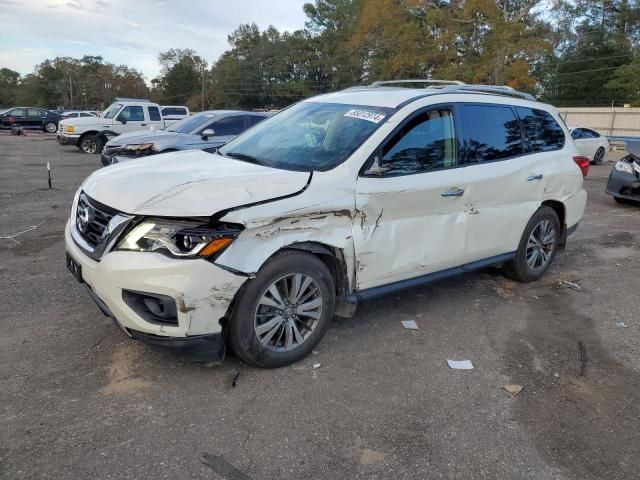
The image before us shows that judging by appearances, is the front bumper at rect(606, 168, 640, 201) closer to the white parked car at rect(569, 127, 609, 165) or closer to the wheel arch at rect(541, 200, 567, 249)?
the wheel arch at rect(541, 200, 567, 249)

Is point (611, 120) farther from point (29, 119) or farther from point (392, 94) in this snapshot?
point (29, 119)

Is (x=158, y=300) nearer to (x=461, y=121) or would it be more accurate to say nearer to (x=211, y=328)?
(x=211, y=328)

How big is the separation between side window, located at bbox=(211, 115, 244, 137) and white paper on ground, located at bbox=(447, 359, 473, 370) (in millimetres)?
8439

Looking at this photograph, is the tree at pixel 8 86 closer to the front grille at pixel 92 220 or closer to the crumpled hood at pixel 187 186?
the front grille at pixel 92 220

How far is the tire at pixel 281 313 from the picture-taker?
10.3 ft

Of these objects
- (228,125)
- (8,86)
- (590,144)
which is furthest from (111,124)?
(8,86)

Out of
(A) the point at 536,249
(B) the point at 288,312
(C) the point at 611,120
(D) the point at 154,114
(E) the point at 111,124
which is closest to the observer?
(B) the point at 288,312

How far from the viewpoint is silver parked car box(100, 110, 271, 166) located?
971 cm

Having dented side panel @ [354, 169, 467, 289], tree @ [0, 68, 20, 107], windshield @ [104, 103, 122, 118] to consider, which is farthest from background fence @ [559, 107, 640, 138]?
tree @ [0, 68, 20, 107]

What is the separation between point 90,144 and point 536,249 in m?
17.8

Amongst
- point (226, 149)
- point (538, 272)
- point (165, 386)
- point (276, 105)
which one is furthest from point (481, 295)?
point (276, 105)

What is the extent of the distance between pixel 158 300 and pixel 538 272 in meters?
4.04

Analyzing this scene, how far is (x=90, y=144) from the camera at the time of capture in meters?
19.0

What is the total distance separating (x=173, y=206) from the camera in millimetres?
2947
